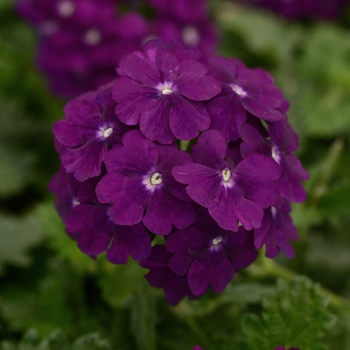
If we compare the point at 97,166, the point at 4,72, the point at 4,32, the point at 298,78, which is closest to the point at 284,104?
the point at 97,166

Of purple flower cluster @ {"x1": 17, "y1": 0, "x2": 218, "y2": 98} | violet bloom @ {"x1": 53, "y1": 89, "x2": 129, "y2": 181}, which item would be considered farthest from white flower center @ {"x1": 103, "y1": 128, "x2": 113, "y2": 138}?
purple flower cluster @ {"x1": 17, "y1": 0, "x2": 218, "y2": 98}

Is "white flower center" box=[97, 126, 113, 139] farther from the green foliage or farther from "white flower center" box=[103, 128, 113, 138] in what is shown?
the green foliage

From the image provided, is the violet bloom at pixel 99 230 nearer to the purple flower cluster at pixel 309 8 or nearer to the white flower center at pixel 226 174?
the white flower center at pixel 226 174

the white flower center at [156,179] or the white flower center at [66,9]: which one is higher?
the white flower center at [156,179]

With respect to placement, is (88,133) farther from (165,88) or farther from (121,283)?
(121,283)

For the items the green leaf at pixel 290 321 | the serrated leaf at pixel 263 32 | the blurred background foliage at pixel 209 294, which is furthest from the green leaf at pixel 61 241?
the serrated leaf at pixel 263 32

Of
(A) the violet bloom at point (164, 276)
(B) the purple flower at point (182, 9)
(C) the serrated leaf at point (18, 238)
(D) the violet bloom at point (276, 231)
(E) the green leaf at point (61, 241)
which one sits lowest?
(C) the serrated leaf at point (18, 238)

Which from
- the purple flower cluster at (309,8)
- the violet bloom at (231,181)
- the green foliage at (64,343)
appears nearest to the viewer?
the violet bloom at (231,181)

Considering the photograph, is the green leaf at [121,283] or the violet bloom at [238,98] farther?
the green leaf at [121,283]
